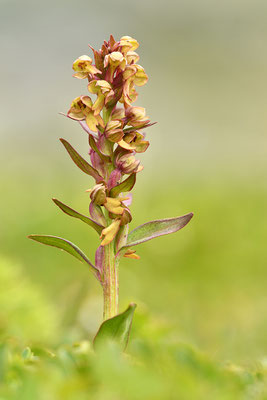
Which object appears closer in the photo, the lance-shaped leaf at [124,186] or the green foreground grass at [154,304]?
the green foreground grass at [154,304]

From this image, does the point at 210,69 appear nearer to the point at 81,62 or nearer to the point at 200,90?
the point at 200,90

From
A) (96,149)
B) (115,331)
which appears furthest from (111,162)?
(115,331)

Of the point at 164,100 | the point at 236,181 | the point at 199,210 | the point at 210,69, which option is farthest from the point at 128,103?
the point at 210,69

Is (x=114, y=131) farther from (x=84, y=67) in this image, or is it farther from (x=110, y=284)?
(x=110, y=284)

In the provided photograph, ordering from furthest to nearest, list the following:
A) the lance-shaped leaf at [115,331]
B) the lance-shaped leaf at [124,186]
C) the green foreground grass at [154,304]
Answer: the lance-shaped leaf at [124,186]
the lance-shaped leaf at [115,331]
the green foreground grass at [154,304]

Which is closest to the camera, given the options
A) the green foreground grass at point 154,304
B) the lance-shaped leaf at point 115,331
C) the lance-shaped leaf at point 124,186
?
the green foreground grass at point 154,304

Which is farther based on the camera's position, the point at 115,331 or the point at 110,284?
the point at 110,284

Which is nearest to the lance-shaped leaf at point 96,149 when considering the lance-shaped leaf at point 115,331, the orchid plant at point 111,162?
the orchid plant at point 111,162

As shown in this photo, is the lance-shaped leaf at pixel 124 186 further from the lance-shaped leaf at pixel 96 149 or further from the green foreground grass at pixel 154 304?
the green foreground grass at pixel 154 304
